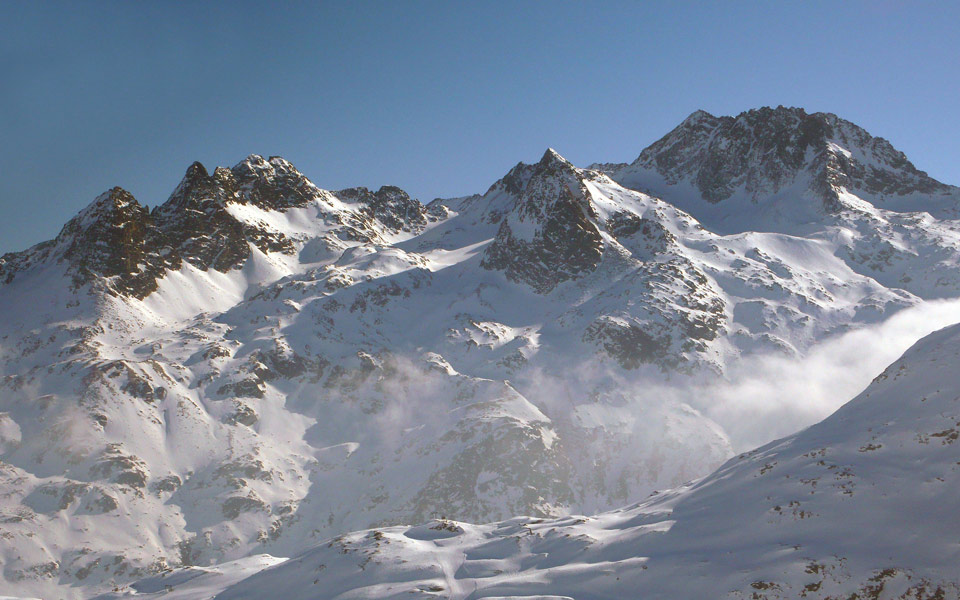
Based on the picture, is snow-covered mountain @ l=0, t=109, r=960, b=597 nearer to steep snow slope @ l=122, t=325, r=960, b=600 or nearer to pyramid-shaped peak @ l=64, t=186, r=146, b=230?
pyramid-shaped peak @ l=64, t=186, r=146, b=230

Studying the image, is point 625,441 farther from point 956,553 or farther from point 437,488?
point 956,553

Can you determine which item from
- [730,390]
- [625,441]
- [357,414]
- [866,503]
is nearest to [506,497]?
[625,441]

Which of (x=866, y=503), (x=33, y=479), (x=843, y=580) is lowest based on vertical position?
(x=843, y=580)

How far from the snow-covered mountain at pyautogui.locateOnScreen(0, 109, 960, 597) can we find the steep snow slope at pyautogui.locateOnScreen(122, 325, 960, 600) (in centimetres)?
6623

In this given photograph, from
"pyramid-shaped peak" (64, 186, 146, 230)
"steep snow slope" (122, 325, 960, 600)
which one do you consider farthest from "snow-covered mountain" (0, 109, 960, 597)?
"steep snow slope" (122, 325, 960, 600)

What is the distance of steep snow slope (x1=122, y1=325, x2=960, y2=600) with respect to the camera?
113 feet

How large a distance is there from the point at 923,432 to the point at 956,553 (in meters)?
A: 8.87

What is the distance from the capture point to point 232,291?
179375mm

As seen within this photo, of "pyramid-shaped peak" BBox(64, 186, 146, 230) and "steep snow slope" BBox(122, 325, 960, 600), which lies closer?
"steep snow slope" BBox(122, 325, 960, 600)

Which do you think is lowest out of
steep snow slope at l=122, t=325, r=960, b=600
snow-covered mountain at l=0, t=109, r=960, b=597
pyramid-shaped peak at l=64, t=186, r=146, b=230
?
steep snow slope at l=122, t=325, r=960, b=600

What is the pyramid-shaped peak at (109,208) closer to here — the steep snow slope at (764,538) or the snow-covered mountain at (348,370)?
the snow-covered mountain at (348,370)

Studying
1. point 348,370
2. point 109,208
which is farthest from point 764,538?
point 109,208

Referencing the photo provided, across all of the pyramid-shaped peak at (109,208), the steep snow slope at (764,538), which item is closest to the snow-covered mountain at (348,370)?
the pyramid-shaped peak at (109,208)

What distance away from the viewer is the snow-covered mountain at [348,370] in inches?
4621
